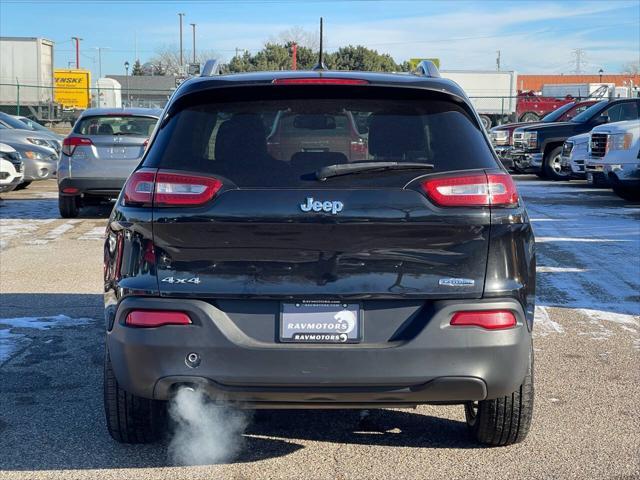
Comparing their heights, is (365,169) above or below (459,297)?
above

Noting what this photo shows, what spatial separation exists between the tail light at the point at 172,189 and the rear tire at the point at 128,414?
0.78 m

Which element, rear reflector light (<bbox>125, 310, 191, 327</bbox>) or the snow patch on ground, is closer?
rear reflector light (<bbox>125, 310, 191, 327</bbox>)

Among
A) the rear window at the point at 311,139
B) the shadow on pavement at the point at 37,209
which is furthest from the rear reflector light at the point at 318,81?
the shadow on pavement at the point at 37,209

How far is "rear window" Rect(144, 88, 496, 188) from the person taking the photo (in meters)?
3.73

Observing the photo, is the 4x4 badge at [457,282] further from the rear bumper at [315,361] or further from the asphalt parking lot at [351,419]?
the asphalt parking lot at [351,419]

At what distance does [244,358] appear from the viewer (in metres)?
3.59

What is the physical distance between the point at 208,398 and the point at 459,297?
1.13 m

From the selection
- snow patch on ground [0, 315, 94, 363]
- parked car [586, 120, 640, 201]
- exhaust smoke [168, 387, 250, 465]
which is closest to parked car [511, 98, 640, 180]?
parked car [586, 120, 640, 201]

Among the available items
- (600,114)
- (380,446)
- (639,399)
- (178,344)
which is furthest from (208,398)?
(600,114)

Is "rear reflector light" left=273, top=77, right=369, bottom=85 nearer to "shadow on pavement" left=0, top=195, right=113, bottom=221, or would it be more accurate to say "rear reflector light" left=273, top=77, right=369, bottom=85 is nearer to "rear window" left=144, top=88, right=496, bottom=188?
"rear window" left=144, top=88, right=496, bottom=188

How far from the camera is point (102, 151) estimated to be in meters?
12.9

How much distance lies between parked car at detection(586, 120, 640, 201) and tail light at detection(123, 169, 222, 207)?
494 inches

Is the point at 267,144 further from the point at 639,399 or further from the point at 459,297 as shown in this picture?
the point at 639,399

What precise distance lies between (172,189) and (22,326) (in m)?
3.48
